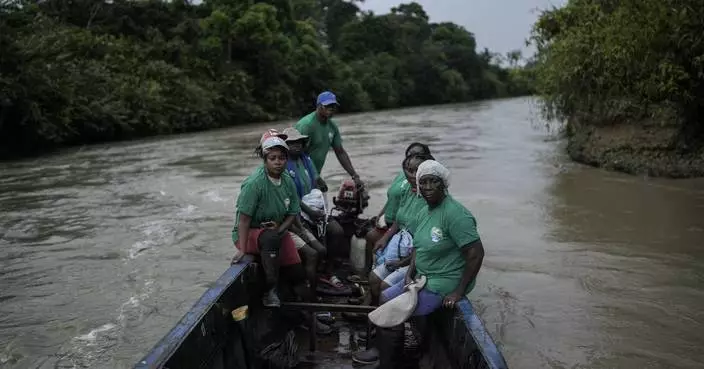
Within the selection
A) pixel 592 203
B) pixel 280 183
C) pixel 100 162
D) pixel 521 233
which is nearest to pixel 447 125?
pixel 100 162

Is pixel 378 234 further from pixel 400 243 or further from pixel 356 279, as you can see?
pixel 400 243

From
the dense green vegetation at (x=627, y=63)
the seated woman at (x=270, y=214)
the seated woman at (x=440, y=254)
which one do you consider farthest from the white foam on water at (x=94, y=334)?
the dense green vegetation at (x=627, y=63)

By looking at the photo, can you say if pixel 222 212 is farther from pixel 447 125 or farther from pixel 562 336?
pixel 447 125

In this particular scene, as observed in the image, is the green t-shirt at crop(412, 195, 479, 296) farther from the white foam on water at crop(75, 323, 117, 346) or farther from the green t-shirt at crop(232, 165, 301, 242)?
the white foam on water at crop(75, 323, 117, 346)

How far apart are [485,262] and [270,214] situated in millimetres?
4440

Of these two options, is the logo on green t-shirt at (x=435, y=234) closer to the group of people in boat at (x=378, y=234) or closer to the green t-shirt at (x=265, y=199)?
the group of people in boat at (x=378, y=234)

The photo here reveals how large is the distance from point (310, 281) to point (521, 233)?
554 centimetres

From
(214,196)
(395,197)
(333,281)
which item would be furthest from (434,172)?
(214,196)

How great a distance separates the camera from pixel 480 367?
326cm

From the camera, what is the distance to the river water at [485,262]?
241 inches

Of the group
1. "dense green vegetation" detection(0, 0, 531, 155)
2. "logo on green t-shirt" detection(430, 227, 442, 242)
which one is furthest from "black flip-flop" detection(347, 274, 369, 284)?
"dense green vegetation" detection(0, 0, 531, 155)

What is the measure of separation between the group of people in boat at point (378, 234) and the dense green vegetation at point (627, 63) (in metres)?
8.05

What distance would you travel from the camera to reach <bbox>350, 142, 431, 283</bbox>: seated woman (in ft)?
17.1

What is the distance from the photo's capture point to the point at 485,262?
28.0 ft
